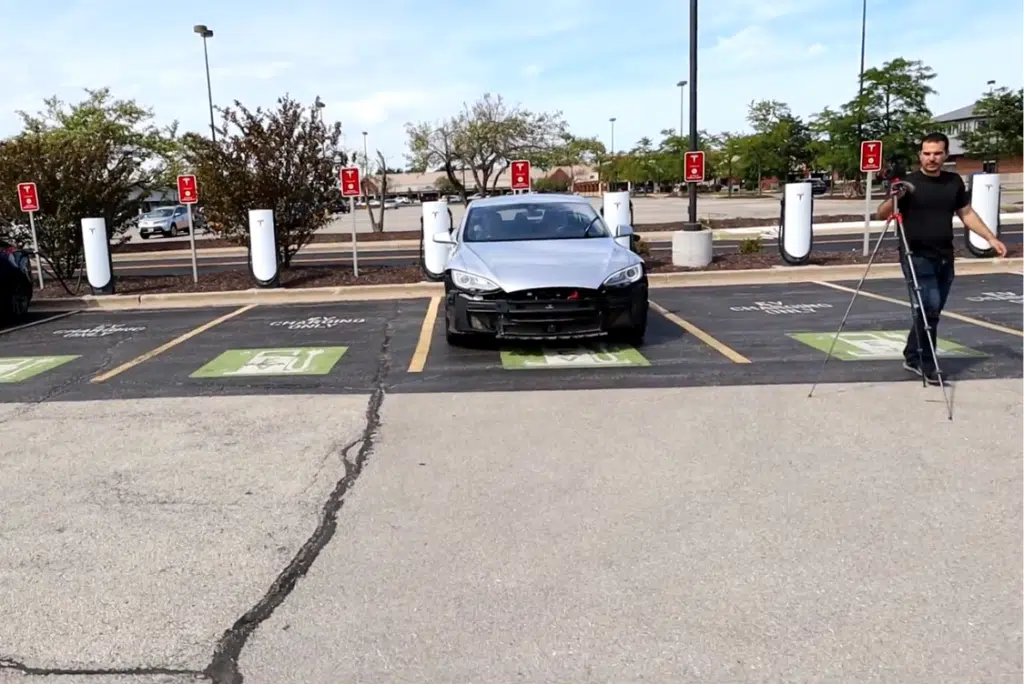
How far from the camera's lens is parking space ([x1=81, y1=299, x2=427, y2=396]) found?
730cm

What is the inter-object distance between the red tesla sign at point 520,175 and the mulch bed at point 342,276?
8.09 ft

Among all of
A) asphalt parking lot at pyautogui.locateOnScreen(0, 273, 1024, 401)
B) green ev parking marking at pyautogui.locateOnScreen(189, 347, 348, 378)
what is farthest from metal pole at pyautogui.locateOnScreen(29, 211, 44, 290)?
green ev parking marking at pyautogui.locateOnScreen(189, 347, 348, 378)

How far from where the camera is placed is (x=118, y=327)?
11211 mm

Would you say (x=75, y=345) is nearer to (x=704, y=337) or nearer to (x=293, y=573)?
(x=704, y=337)

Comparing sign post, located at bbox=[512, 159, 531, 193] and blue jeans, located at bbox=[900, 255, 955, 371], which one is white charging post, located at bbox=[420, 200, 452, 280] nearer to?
sign post, located at bbox=[512, 159, 531, 193]

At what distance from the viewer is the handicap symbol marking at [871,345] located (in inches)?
299

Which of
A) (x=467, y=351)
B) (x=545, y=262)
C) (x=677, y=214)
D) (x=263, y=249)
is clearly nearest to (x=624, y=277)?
(x=545, y=262)

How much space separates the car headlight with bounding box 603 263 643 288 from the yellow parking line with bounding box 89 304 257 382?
466 centimetres

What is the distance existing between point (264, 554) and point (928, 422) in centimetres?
424

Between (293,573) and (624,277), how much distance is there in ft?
16.1

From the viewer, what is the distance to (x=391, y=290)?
1350cm

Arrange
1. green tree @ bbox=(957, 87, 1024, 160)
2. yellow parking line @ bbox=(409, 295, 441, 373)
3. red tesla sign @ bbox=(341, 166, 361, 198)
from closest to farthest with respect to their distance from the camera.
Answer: yellow parking line @ bbox=(409, 295, 441, 373) → red tesla sign @ bbox=(341, 166, 361, 198) → green tree @ bbox=(957, 87, 1024, 160)

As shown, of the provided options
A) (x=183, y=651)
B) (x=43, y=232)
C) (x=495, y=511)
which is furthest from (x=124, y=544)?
(x=43, y=232)

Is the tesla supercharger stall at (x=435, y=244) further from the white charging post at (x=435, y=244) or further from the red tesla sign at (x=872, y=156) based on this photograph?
the red tesla sign at (x=872, y=156)
